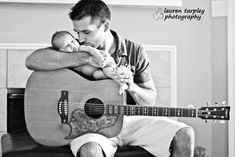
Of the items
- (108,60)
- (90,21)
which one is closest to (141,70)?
(108,60)

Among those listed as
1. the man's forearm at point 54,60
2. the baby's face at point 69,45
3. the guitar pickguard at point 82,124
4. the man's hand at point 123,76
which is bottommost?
the guitar pickguard at point 82,124

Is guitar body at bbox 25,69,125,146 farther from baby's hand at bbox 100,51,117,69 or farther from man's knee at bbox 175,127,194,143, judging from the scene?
man's knee at bbox 175,127,194,143

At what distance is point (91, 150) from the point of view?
1.81 metres

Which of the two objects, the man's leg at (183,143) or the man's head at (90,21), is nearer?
the man's leg at (183,143)

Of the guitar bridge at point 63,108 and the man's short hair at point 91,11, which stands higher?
the man's short hair at point 91,11

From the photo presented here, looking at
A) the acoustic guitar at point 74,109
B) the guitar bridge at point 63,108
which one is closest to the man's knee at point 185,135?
the acoustic guitar at point 74,109

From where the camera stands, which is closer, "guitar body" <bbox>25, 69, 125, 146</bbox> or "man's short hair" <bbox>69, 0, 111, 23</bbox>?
"guitar body" <bbox>25, 69, 125, 146</bbox>

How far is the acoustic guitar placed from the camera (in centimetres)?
198

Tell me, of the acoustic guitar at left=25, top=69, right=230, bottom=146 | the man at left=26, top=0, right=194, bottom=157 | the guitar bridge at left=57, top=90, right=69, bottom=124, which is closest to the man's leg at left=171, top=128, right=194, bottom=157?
the man at left=26, top=0, right=194, bottom=157

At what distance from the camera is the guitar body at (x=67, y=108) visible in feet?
6.50

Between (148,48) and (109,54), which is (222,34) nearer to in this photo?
(148,48)

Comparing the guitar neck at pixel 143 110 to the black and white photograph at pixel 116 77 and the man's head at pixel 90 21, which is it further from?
the man's head at pixel 90 21

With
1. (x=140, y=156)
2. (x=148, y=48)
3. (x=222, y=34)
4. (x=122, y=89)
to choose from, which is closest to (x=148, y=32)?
(x=148, y=48)

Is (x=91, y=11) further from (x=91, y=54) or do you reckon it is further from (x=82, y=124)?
(x=82, y=124)
